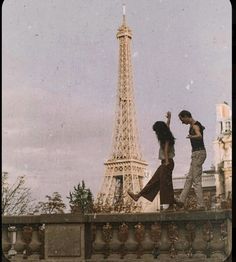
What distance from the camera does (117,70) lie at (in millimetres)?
5152

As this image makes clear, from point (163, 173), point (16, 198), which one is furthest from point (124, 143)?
point (16, 198)

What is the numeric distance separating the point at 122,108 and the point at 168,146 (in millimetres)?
594

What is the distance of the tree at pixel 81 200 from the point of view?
4.89m

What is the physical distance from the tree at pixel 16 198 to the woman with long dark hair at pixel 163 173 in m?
1.12

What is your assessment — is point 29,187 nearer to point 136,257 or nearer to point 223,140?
point 136,257

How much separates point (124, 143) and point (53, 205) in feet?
2.96

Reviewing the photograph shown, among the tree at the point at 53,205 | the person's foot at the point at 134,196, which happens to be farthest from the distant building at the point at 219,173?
the tree at the point at 53,205

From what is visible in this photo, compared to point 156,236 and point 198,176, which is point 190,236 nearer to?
point 156,236

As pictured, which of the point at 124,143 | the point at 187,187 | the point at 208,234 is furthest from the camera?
the point at 124,143

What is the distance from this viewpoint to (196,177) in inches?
185

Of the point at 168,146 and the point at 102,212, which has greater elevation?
the point at 168,146

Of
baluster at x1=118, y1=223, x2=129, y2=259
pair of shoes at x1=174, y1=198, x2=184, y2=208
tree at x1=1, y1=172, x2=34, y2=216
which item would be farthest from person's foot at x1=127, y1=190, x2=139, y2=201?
tree at x1=1, y1=172, x2=34, y2=216

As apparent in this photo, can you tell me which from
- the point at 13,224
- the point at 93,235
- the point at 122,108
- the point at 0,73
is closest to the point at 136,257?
the point at 93,235

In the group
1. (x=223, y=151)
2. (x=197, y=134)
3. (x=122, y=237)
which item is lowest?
(x=122, y=237)
